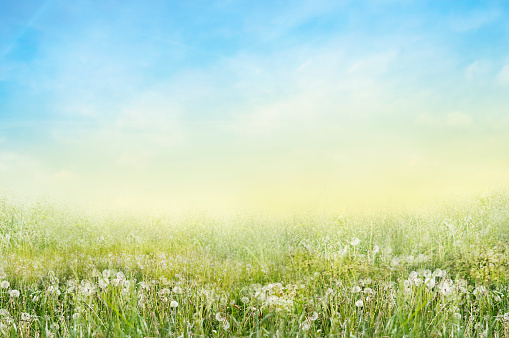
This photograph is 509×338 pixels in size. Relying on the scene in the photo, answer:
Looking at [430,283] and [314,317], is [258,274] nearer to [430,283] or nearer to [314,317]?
[314,317]

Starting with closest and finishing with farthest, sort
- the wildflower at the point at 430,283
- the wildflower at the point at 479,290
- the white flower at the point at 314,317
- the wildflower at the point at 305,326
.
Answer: the wildflower at the point at 305,326
the white flower at the point at 314,317
the wildflower at the point at 430,283
the wildflower at the point at 479,290

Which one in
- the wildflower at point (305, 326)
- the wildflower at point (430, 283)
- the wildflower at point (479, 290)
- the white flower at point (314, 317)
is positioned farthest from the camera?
the wildflower at point (479, 290)

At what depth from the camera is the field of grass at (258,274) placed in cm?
329

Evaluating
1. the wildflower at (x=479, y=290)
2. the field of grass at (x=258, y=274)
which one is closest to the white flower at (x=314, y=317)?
the field of grass at (x=258, y=274)

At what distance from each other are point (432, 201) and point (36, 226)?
692cm

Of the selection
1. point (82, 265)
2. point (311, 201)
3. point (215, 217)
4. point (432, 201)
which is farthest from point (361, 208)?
point (82, 265)

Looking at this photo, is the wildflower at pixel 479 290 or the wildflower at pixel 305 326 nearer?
the wildflower at pixel 305 326

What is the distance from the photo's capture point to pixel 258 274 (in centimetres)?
477

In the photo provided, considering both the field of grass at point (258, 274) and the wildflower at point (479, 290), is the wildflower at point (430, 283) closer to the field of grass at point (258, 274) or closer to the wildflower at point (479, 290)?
the field of grass at point (258, 274)

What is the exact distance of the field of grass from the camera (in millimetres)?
3287

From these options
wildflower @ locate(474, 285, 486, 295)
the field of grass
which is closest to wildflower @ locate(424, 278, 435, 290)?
the field of grass

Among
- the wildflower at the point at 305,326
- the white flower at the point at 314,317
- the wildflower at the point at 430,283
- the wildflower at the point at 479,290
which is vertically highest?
the wildflower at the point at 430,283

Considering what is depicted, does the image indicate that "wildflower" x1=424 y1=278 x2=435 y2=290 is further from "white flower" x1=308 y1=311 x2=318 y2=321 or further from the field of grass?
"white flower" x1=308 y1=311 x2=318 y2=321

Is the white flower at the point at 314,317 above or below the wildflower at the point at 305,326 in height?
above
